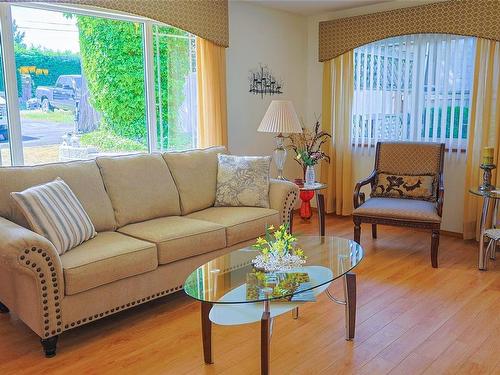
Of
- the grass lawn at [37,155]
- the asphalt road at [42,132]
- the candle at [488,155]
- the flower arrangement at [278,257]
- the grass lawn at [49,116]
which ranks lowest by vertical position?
the flower arrangement at [278,257]

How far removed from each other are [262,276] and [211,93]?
8.19ft

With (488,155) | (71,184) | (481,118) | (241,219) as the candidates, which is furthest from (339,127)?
(71,184)

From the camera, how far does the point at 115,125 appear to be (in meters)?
3.96

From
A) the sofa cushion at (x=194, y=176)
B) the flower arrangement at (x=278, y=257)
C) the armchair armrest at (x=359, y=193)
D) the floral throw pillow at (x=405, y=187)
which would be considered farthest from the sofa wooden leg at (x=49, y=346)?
the floral throw pillow at (x=405, y=187)

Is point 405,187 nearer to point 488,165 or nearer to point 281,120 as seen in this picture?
point 488,165

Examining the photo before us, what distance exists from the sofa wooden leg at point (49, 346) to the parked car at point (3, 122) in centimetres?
160

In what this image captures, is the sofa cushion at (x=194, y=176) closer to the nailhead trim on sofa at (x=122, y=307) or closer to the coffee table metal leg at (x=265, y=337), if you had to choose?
the nailhead trim on sofa at (x=122, y=307)

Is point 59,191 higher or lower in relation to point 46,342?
higher

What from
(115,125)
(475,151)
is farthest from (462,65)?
(115,125)

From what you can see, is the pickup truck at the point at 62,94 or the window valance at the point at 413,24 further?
the window valance at the point at 413,24

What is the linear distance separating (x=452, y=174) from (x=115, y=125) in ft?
10.6

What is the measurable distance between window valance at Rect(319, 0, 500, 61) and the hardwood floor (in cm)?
227

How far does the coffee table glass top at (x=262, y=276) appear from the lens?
2.08 metres

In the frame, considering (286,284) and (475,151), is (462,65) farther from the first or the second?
(286,284)
